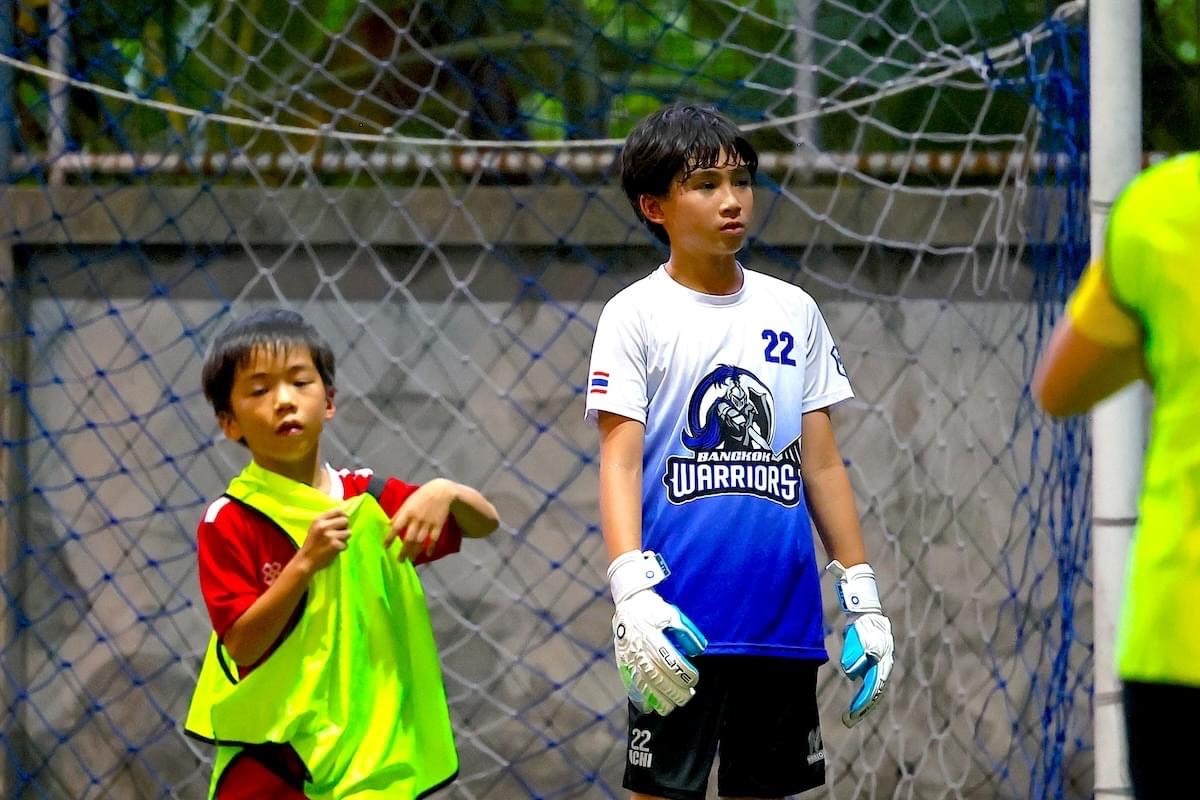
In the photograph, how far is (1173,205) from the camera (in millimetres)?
1635

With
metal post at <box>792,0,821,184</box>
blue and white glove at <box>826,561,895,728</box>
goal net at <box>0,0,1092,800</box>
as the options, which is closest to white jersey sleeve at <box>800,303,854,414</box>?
blue and white glove at <box>826,561,895,728</box>

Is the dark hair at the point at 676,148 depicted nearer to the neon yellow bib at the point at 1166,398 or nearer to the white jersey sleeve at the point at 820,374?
the white jersey sleeve at the point at 820,374

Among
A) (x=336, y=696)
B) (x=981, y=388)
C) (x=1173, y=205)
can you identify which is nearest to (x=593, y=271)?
(x=981, y=388)

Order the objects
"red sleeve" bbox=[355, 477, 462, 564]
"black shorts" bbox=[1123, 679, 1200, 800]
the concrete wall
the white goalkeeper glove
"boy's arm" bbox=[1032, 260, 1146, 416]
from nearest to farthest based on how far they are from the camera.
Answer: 1. "black shorts" bbox=[1123, 679, 1200, 800]
2. "boy's arm" bbox=[1032, 260, 1146, 416]
3. the white goalkeeper glove
4. "red sleeve" bbox=[355, 477, 462, 564]
5. the concrete wall

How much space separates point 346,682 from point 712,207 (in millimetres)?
924

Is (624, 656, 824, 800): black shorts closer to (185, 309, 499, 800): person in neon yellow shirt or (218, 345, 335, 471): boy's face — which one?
(185, 309, 499, 800): person in neon yellow shirt

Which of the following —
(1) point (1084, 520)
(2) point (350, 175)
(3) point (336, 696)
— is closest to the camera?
(3) point (336, 696)

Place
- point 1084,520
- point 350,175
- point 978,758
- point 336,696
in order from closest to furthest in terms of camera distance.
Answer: point 336,696, point 1084,520, point 978,758, point 350,175

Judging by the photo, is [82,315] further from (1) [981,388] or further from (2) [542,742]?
(1) [981,388]

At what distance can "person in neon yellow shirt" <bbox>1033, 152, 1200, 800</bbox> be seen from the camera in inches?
62.6

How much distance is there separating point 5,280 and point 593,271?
4.72 ft

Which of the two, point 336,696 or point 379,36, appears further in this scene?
point 379,36

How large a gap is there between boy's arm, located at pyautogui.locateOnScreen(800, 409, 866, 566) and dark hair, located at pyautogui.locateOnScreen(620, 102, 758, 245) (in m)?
0.43

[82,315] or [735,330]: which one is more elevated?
[82,315]
